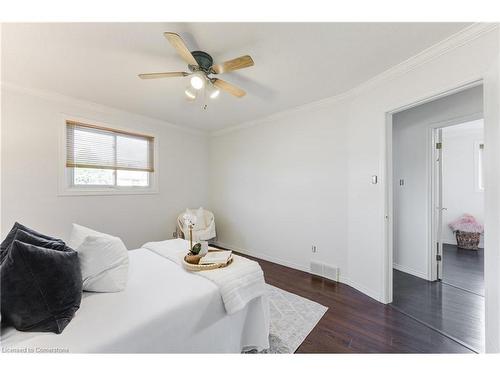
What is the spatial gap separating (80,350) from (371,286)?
8.66ft

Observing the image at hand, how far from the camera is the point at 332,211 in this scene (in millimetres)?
2846

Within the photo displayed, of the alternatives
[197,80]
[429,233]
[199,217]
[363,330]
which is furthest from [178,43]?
[429,233]

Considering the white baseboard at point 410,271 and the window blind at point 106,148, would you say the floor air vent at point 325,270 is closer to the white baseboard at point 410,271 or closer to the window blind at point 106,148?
the white baseboard at point 410,271

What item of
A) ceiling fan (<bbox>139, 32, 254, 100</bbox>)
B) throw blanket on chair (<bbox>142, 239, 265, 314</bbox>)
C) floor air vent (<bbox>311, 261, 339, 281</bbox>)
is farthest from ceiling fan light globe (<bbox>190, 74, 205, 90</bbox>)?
floor air vent (<bbox>311, 261, 339, 281</bbox>)

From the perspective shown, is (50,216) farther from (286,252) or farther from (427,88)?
(427,88)

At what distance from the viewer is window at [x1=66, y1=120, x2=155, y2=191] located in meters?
2.91

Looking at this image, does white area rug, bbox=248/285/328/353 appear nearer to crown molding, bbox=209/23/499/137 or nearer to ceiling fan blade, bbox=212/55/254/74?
ceiling fan blade, bbox=212/55/254/74

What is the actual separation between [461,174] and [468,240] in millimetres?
1430

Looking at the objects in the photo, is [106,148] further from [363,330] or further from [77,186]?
[363,330]

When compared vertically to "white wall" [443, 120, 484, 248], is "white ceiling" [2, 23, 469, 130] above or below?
above

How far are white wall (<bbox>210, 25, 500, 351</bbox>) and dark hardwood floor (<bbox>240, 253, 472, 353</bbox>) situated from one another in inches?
9.8

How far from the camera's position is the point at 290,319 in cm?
192

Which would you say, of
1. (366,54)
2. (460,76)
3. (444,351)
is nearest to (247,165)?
(366,54)

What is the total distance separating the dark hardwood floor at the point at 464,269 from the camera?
8.55 feet
